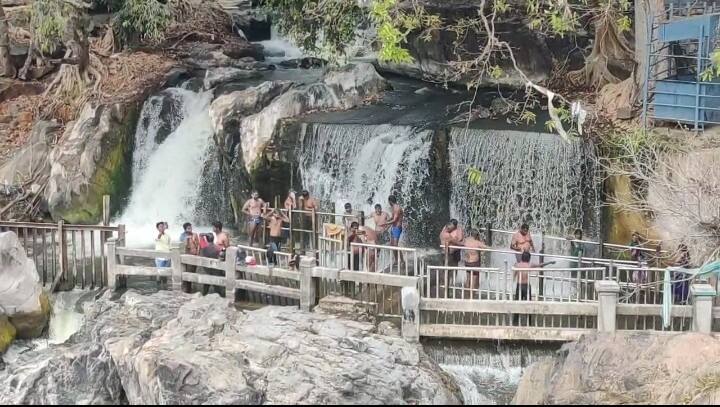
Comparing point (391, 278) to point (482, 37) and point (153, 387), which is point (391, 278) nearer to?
point (153, 387)

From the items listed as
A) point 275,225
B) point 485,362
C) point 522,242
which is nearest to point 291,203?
point 275,225

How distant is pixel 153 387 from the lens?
1082cm

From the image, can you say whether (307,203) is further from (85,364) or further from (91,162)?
(91,162)

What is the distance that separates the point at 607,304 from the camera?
11812 mm

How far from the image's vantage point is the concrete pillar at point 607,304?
464 inches

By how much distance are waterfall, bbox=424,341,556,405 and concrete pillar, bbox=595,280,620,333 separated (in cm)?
83

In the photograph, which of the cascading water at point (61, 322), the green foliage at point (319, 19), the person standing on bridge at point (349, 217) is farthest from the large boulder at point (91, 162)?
the person standing on bridge at point (349, 217)

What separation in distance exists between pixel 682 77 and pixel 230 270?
906 centimetres

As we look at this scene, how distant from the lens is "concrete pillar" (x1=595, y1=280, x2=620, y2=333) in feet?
38.6

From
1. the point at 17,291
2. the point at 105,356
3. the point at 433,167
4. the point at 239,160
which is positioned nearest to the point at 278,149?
the point at 239,160

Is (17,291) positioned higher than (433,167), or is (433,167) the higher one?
(433,167)

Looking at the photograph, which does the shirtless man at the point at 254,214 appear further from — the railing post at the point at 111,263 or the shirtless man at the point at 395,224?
the railing post at the point at 111,263

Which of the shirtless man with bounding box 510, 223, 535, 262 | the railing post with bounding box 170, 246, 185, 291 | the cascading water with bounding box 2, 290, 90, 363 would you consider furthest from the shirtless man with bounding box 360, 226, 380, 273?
the cascading water with bounding box 2, 290, 90, 363

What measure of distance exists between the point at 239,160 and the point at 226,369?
8488 millimetres
